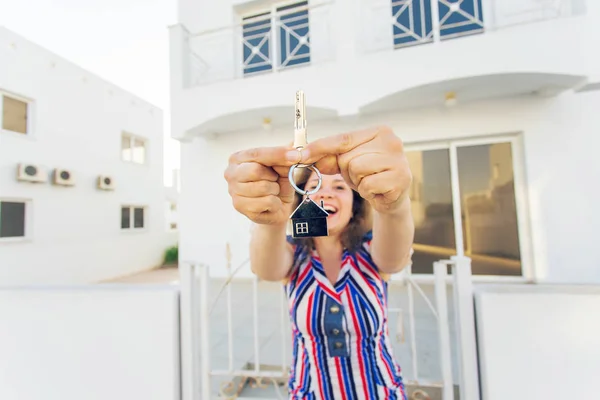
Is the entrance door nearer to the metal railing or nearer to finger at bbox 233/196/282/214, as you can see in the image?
the metal railing

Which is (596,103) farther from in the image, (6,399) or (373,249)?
(6,399)

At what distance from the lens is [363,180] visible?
771mm

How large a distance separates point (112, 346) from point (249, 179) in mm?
1770

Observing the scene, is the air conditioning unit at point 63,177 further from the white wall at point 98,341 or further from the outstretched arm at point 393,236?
the outstretched arm at point 393,236

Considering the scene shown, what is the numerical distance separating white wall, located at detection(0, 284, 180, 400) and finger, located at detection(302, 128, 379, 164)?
5.05 ft

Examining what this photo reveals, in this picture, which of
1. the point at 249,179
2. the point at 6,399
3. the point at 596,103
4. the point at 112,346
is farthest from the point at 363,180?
the point at 596,103

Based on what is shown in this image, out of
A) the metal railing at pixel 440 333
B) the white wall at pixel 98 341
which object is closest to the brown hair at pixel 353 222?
the metal railing at pixel 440 333

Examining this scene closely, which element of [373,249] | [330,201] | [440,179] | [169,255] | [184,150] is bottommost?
[169,255]

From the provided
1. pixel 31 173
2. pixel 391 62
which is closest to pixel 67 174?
pixel 31 173

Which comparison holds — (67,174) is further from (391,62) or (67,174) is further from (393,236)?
(393,236)

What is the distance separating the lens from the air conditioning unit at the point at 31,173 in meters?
7.26

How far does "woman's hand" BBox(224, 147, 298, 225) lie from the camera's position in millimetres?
778

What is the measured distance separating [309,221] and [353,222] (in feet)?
2.02

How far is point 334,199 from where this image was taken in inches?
49.3
